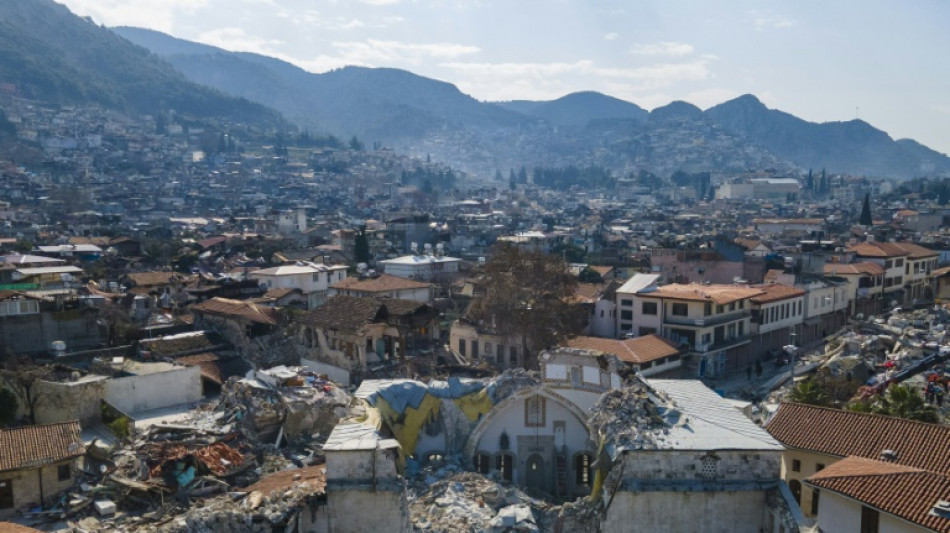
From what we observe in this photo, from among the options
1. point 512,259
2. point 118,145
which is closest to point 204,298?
point 512,259

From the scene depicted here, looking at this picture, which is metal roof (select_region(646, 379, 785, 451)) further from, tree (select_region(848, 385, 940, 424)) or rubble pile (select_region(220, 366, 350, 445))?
rubble pile (select_region(220, 366, 350, 445))

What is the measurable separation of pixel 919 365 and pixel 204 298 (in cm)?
3405

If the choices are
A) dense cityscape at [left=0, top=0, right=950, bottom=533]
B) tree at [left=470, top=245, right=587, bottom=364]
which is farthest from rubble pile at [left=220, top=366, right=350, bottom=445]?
tree at [left=470, top=245, right=587, bottom=364]

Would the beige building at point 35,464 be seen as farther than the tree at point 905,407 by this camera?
No

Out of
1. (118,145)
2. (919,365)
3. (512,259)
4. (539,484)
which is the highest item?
(118,145)

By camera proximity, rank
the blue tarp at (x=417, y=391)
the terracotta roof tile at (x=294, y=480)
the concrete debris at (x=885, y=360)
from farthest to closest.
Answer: the concrete debris at (x=885, y=360) < the blue tarp at (x=417, y=391) < the terracotta roof tile at (x=294, y=480)

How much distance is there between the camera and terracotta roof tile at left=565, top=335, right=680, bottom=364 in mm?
29500

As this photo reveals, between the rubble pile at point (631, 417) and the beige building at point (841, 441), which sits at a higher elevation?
the rubble pile at point (631, 417)

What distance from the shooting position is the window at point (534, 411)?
22453mm

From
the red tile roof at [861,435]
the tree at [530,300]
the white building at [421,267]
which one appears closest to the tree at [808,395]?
the red tile roof at [861,435]

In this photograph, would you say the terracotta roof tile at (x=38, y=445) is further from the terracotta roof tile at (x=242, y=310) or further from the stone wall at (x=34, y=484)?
the terracotta roof tile at (x=242, y=310)

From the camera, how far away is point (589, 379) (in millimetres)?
22172

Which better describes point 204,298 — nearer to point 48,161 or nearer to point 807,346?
point 807,346

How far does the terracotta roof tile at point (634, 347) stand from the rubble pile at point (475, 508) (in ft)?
35.7
